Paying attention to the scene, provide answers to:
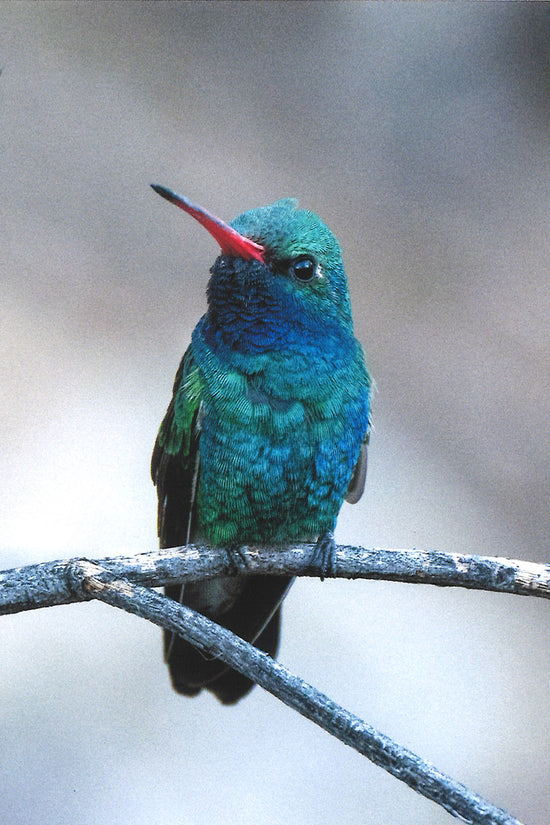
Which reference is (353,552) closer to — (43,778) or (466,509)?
(43,778)

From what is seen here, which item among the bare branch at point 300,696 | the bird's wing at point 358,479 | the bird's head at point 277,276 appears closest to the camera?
the bare branch at point 300,696

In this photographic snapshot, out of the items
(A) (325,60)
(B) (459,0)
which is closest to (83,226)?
(A) (325,60)

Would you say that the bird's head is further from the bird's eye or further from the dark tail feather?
the dark tail feather

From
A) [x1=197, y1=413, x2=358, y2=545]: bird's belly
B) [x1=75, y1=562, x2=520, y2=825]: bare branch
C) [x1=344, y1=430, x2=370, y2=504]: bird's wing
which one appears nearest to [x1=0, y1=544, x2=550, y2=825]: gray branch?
[x1=75, y1=562, x2=520, y2=825]: bare branch

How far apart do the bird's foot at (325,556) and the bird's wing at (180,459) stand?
7.9 inches

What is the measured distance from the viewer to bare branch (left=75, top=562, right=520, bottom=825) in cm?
93

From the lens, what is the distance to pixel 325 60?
2.25m

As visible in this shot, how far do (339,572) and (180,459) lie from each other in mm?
335

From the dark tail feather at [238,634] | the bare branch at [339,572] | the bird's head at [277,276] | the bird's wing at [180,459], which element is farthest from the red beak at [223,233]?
the dark tail feather at [238,634]

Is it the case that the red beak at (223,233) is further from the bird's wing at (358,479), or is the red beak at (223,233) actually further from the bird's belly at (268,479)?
the bird's wing at (358,479)

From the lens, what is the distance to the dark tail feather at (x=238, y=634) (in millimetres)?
1621

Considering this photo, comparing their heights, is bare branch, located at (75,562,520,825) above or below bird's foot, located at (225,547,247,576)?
below

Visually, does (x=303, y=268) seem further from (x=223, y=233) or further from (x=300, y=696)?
(x=300, y=696)

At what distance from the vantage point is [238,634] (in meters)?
1.63
